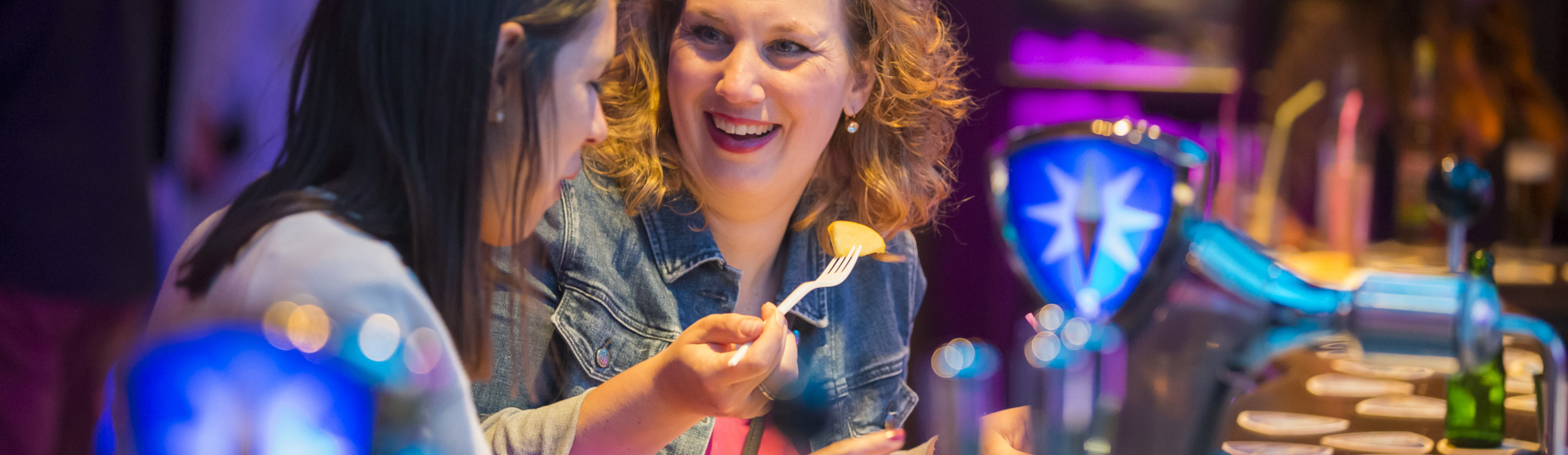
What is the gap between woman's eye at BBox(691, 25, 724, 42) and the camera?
618 millimetres

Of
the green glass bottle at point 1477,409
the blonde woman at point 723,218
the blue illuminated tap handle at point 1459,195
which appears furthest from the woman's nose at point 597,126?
the blue illuminated tap handle at point 1459,195

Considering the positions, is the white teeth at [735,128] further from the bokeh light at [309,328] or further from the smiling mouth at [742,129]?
the bokeh light at [309,328]

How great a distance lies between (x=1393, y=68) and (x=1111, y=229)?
9.55 ft

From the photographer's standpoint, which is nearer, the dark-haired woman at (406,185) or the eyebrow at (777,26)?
the dark-haired woman at (406,185)

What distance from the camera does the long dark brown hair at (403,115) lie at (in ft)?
1.48

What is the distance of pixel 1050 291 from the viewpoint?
0.59 metres

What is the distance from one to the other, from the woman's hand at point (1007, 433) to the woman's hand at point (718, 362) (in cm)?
11

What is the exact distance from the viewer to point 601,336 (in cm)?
64

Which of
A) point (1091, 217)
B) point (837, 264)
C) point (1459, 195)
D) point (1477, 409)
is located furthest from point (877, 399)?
point (1459, 195)

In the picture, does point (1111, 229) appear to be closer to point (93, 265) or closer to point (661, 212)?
point (661, 212)

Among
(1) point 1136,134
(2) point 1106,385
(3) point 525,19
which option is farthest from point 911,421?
(3) point 525,19

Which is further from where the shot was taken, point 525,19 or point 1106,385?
point 1106,385

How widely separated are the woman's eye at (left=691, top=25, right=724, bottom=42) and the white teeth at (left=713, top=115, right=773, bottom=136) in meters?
0.04

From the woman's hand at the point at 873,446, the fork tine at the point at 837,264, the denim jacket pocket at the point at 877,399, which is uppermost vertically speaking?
the fork tine at the point at 837,264
